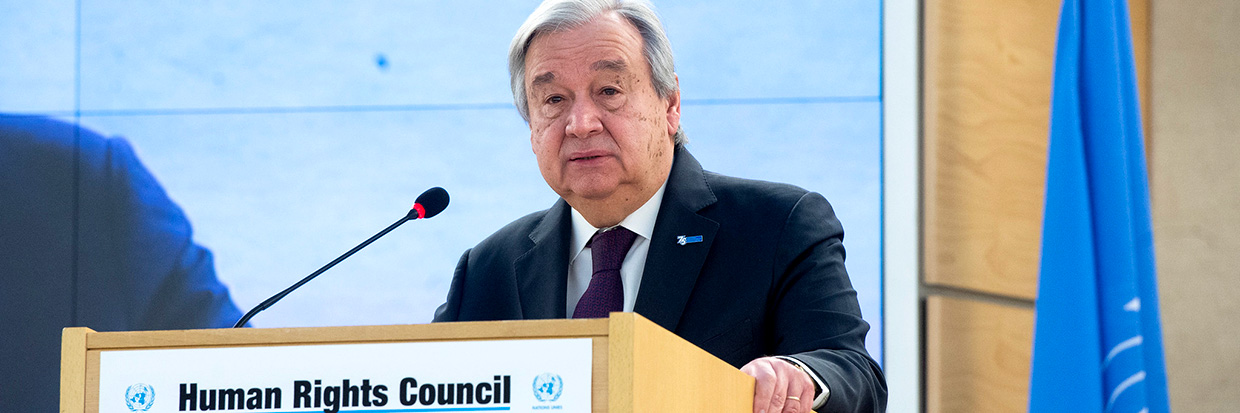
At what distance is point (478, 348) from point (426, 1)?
9.38 ft

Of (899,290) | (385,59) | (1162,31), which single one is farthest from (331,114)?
(1162,31)

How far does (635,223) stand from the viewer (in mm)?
Result: 1912

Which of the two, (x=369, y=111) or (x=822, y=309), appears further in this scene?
(x=369, y=111)

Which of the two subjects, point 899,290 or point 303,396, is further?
point 899,290

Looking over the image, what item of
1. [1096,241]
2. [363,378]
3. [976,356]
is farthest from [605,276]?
[976,356]

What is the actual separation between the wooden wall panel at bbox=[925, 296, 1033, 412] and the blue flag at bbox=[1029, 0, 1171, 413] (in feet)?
2.37

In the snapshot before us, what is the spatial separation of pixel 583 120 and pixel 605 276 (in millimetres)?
270

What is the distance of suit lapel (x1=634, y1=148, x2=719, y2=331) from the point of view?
1.74 m

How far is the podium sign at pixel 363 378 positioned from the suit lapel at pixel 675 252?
64cm

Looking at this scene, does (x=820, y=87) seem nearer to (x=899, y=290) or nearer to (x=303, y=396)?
(x=899, y=290)

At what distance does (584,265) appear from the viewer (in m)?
1.93

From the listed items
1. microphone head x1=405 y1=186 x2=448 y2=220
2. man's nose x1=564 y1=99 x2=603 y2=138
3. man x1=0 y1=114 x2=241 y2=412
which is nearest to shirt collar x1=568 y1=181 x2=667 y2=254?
man's nose x1=564 y1=99 x2=603 y2=138

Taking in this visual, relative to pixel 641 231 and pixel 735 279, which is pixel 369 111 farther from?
pixel 735 279

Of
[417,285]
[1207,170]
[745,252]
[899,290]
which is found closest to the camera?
[745,252]
